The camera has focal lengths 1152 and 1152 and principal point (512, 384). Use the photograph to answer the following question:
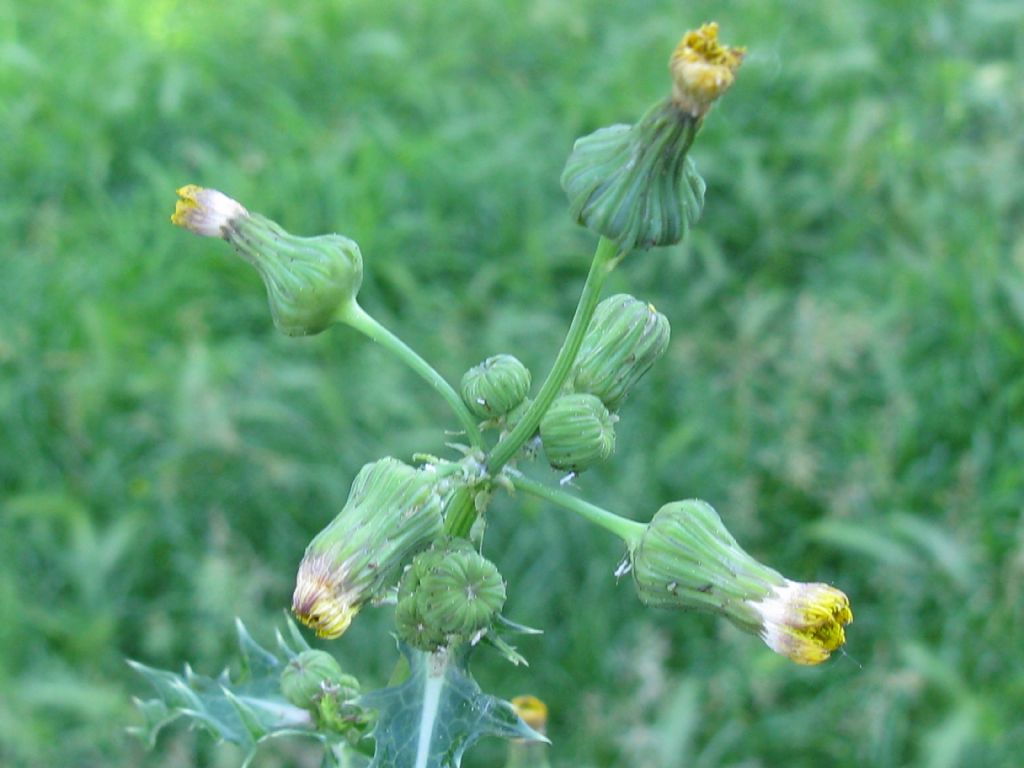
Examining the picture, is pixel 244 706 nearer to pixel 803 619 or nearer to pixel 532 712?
pixel 532 712

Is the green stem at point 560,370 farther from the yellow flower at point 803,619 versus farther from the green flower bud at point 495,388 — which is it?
the yellow flower at point 803,619

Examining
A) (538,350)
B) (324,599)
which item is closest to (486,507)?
(324,599)

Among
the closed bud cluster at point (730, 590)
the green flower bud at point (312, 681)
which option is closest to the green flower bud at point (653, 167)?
the closed bud cluster at point (730, 590)

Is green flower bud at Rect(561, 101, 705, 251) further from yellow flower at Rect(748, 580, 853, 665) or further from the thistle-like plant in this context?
yellow flower at Rect(748, 580, 853, 665)

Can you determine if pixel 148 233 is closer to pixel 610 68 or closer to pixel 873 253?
pixel 610 68

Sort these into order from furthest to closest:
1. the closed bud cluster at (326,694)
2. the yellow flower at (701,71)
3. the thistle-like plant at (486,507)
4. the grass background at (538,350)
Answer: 1. the grass background at (538,350)
2. the closed bud cluster at (326,694)
3. the thistle-like plant at (486,507)
4. the yellow flower at (701,71)

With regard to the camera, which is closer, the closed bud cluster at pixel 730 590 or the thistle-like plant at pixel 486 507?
the thistle-like plant at pixel 486 507

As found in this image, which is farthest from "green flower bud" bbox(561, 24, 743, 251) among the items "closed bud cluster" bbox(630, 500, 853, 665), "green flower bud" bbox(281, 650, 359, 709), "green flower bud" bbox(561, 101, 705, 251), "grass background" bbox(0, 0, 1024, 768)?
"grass background" bbox(0, 0, 1024, 768)

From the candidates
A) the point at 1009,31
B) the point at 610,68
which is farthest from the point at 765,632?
the point at 1009,31
